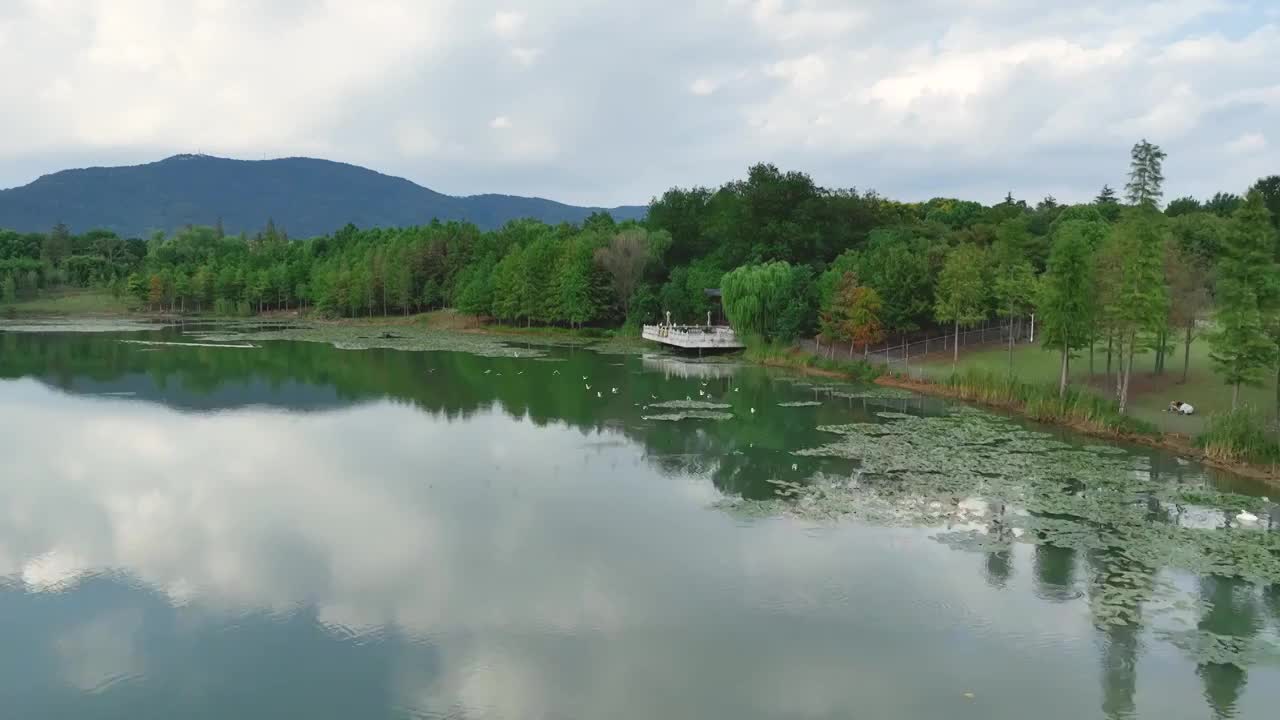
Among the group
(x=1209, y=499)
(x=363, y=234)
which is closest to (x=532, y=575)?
(x=1209, y=499)

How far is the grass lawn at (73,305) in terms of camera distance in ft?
347

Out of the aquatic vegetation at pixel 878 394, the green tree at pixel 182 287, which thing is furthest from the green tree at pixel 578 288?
the green tree at pixel 182 287

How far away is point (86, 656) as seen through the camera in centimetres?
1309

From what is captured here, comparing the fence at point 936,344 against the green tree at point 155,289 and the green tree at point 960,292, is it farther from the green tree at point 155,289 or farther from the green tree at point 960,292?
the green tree at point 155,289

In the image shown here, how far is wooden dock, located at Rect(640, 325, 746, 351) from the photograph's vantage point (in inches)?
2231

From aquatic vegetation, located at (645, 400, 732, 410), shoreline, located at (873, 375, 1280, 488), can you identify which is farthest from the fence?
aquatic vegetation, located at (645, 400, 732, 410)

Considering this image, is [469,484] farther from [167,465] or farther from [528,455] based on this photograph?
[167,465]

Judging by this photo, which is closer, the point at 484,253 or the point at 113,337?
the point at 113,337

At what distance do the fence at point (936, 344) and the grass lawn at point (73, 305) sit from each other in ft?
311

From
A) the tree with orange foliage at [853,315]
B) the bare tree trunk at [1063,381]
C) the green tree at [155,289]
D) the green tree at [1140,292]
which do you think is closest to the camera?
the green tree at [1140,292]

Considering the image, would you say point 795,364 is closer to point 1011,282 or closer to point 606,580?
point 1011,282

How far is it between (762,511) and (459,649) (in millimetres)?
9303

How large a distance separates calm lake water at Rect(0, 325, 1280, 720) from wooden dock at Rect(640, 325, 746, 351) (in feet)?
86.9

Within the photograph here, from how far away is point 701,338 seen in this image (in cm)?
5675
